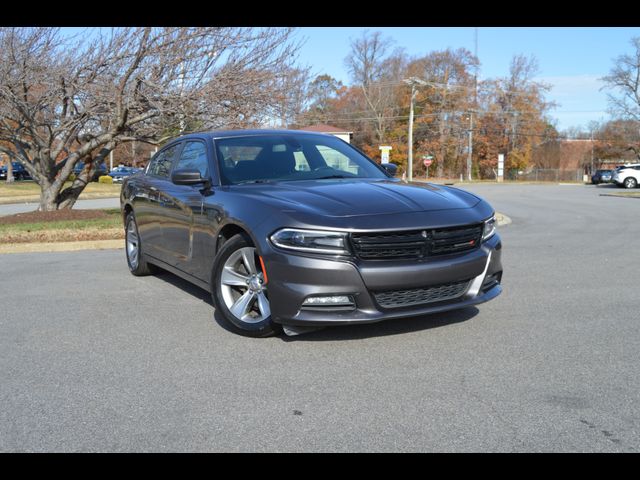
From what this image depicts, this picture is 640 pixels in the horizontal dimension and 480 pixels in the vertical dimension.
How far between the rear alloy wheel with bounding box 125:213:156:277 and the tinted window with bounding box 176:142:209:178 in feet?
4.59

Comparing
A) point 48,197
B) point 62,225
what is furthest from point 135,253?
point 48,197

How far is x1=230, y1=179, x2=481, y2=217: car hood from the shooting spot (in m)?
4.58

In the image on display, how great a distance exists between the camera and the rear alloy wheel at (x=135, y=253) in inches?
298

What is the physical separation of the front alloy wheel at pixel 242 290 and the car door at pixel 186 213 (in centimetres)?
70

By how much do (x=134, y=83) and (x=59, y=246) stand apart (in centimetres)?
410

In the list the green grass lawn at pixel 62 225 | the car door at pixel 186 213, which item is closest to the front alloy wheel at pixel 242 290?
the car door at pixel 186 213

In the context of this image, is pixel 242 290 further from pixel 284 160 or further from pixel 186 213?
pixel 284 160

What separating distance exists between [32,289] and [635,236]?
33.0 feet

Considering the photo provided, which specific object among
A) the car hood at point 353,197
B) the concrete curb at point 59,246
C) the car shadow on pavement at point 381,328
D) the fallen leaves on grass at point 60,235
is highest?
the car hood at point 353,197

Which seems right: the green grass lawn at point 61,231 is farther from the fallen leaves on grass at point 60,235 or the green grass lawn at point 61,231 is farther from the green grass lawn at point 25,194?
the green grass lawn at point 25,194

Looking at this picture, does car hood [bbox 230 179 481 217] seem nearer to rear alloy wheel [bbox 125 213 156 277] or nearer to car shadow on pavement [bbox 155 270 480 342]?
car shadow on pavement [bbox 155 270 480 342]

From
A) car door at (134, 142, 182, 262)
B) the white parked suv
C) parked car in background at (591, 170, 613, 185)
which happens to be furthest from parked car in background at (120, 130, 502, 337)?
parked car in background at (591, 170, 613, 185)

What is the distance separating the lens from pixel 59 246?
1053cm
